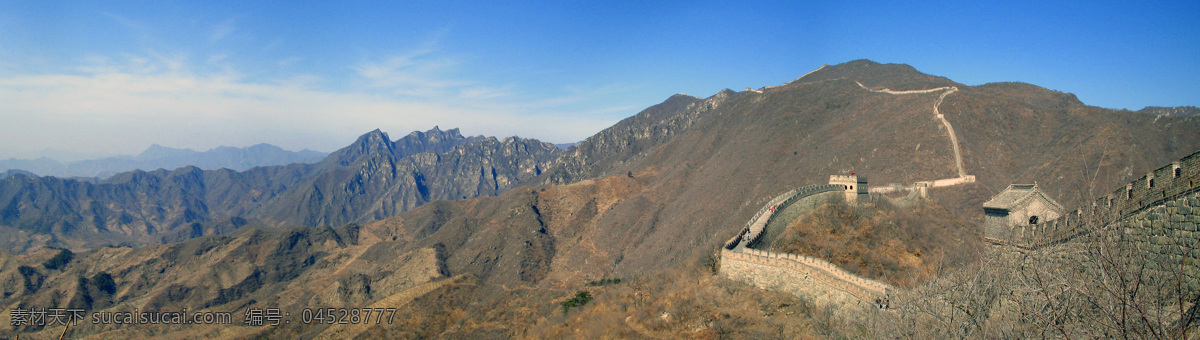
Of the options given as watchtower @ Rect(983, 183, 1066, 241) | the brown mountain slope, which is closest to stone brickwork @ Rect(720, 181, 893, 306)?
the brown mountain slope

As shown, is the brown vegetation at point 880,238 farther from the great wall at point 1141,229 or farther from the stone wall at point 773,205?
the great wall at point 1141,229

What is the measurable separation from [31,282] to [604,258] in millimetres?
101045

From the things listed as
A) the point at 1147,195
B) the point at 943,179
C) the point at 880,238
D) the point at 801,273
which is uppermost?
the point at 1147,195

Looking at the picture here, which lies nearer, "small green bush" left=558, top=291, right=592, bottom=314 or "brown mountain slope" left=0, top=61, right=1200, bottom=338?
"small green bush" left=558, top=291, right=592, bottom=314

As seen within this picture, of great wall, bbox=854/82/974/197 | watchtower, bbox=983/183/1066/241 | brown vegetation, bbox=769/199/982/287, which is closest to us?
watchtower, bbox=983/183/1066/241

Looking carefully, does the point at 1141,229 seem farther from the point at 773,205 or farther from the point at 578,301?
the point at 578,301

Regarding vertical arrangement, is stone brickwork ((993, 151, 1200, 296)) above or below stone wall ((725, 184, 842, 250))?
above

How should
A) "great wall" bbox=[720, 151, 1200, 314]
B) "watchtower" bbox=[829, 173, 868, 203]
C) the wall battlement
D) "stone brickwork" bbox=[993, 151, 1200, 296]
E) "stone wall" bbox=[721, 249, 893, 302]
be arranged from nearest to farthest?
1. "stone brickwork" bbox=[993, 151, 1200, 296]
2. "great wall" bbox=[720, 151, 1200, 314]
3. the wall battlement
4. "stone wall" bbox=[721, 249, 893, 302]
5. "watchtower" bbox=[829, 173, 868, 203]

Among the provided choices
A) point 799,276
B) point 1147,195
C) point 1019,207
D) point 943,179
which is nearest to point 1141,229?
point 1147,195

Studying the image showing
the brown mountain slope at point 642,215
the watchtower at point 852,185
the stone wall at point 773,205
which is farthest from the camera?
the brown mountain slope at point 642,215

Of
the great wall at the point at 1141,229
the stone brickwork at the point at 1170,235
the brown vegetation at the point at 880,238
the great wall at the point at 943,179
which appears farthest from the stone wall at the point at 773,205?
the stone brickwork at the point at 1170,235

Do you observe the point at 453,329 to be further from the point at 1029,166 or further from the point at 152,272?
the point at 152,272

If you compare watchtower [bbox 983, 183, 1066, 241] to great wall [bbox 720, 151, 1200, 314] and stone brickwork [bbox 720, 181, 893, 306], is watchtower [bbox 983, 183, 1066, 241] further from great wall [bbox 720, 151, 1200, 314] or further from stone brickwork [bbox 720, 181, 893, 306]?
stone brickwork [bbox 720, 181, 893, 306]

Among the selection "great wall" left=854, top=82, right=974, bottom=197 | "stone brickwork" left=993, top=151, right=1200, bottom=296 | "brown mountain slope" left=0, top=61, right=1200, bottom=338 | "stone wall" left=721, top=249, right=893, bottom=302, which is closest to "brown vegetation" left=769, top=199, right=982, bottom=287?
"stone wall" left=721, top=249, right=893, bottom=302
